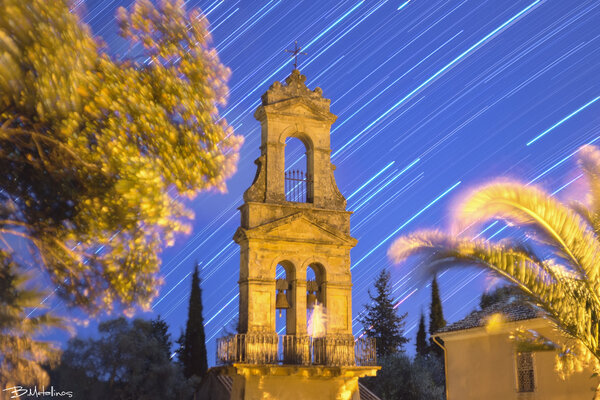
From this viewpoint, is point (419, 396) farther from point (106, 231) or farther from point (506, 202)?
point (106, 231)

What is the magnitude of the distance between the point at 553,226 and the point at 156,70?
24.7ft

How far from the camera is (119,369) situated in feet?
109

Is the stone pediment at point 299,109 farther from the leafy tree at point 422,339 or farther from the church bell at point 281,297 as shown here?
the leafy tree at point 422,339

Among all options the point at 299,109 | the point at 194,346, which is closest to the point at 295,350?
the point at 299,109

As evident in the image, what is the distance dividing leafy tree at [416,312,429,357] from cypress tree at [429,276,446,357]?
197 cm

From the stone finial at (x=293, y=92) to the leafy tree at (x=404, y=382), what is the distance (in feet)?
69.1

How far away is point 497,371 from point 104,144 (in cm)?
1674

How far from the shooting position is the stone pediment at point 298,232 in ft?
56.4

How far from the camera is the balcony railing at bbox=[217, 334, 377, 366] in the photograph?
16.4 m

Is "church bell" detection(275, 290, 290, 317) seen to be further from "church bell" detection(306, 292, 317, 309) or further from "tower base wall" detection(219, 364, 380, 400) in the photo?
"tower base wall" detection(219, 364, 380, 400)

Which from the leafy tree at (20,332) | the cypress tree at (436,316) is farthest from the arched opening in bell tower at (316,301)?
the cypress tree at (436,316)

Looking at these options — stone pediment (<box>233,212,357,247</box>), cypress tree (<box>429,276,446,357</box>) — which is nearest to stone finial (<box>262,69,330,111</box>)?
stone pediment (<box>233,212,357,247</box>)

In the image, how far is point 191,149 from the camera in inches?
402

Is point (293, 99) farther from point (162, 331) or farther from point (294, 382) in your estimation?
point (162, 331)
